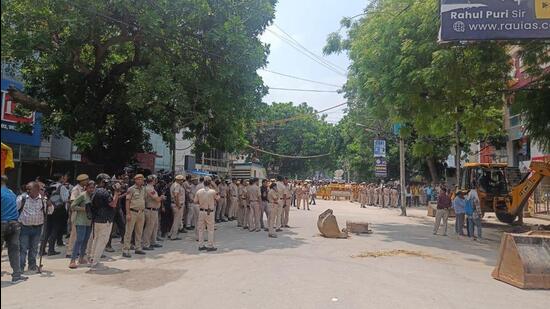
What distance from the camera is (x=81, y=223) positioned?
32.9ft

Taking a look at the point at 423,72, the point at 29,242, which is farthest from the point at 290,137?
the point at 29,242

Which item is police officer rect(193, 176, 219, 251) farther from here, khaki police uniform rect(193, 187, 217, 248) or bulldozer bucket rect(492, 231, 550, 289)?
bulldozer bucket rect(492, 231, 550, 289)

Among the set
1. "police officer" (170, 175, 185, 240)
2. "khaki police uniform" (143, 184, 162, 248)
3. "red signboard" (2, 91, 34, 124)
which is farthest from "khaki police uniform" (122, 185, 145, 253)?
"red signboard" (2, 91, 34, 124)

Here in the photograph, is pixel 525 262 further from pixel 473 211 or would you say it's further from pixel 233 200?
pixel 233 200

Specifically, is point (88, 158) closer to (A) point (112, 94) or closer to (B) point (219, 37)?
(A) point (112, 94)

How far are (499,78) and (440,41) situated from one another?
16.0ft

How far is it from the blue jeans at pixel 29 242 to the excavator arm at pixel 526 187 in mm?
16754

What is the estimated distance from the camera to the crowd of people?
928cm

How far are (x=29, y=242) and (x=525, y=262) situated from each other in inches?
360

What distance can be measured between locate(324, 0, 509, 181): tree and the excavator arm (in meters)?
2.27

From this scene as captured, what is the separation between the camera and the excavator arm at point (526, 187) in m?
18.4

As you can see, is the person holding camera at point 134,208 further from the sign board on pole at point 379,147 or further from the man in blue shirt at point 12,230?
the sign board on pole at point 379,147

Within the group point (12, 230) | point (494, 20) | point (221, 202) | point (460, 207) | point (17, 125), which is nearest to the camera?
point (12, 230)

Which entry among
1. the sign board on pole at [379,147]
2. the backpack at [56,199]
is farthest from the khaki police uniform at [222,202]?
the sign board on pole at [379,147]
